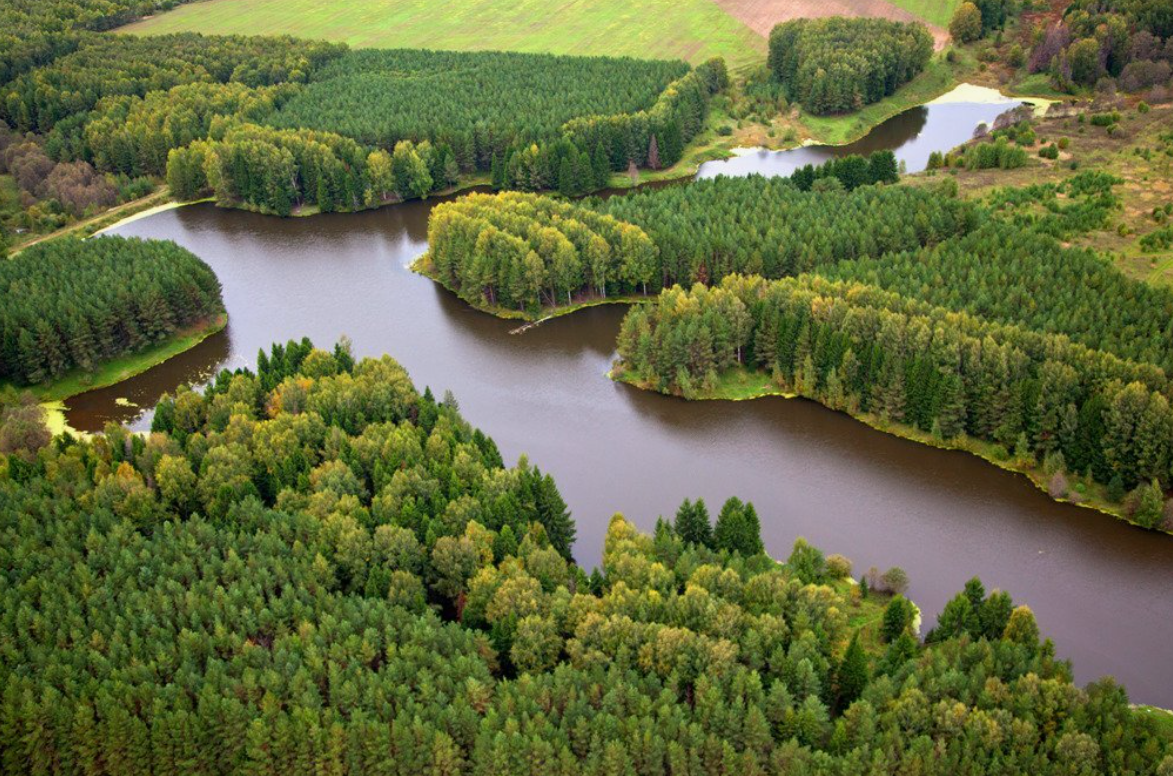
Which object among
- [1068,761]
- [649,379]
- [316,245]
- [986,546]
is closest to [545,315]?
[649,379]

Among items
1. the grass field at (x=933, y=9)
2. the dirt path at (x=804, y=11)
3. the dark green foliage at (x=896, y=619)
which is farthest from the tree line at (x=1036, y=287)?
the grass field at (x=933, y=9)

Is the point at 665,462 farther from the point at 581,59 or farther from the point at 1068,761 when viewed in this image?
the point at 581,59

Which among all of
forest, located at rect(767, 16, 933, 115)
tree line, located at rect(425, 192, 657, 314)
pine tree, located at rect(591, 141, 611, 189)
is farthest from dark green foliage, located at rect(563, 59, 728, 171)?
tree line, located at rect(425, 192, 657, 314)

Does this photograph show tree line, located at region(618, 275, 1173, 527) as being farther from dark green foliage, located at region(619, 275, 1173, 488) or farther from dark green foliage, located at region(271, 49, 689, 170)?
dark green foliage, located at region(271, 49, 689, 170)

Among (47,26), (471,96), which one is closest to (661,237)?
(471,96)

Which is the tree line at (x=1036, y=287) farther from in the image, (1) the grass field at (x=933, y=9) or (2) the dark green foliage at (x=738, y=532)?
(1) the grass field at (x=933, y=9)

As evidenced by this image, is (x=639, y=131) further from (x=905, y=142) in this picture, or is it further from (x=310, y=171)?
(x=310, y=171)
